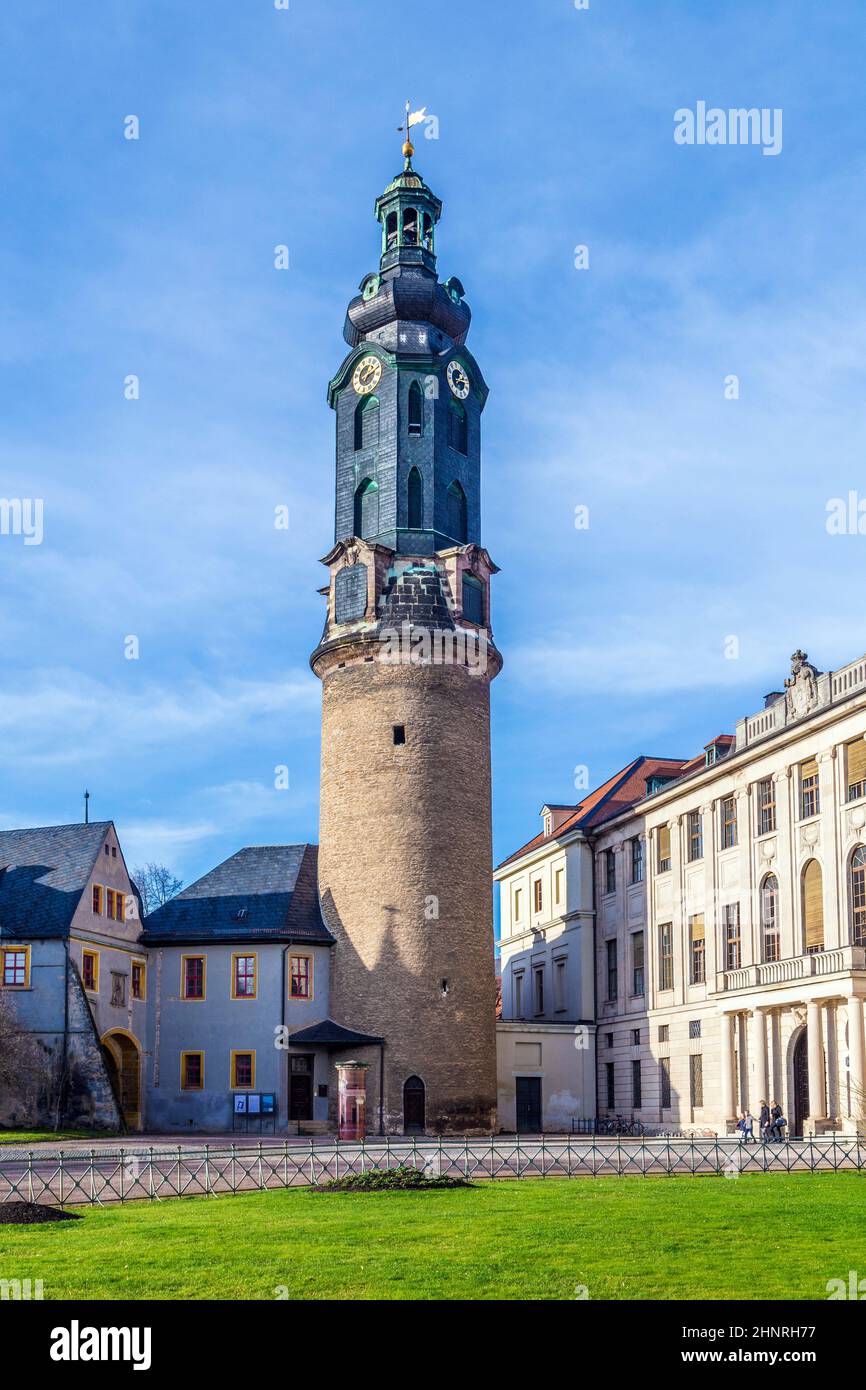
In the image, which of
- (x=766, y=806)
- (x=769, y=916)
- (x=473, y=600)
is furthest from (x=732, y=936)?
(x=473, y=600)

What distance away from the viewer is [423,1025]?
55344 millimetres

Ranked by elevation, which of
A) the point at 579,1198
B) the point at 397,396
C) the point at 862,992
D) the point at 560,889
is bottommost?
the point at 579,1198

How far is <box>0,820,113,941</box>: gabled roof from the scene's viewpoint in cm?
5256

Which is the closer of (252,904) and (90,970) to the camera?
(90,970)

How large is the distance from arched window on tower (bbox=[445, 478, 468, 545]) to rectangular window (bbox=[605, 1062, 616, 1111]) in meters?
21.7

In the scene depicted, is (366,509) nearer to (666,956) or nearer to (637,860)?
(637,860)

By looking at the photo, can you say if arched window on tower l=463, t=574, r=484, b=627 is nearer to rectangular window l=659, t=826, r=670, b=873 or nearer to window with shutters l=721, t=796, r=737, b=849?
rectangular window l=659, t=826, r=670, b=873

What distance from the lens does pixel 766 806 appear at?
5272cm

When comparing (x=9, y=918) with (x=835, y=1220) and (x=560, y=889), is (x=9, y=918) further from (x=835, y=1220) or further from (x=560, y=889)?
(x=835, y=1220)

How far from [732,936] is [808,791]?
6.87 metres

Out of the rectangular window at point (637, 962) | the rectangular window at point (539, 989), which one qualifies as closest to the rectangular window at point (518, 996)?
the rectangular window at point (539, 989)

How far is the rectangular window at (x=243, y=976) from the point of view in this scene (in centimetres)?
5631

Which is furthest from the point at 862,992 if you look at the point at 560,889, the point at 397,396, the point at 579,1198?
the point at 397,396
